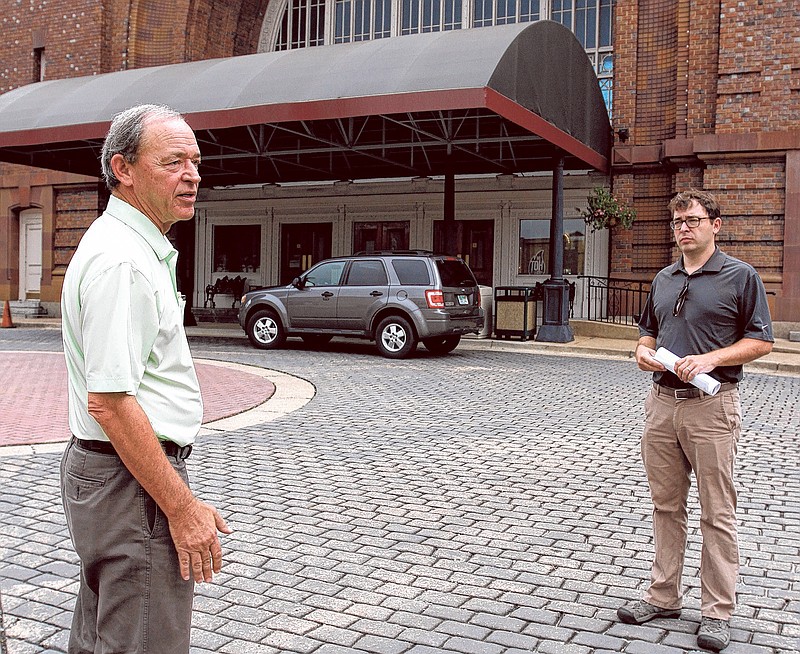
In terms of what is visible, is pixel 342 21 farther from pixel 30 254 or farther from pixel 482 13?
pixel 30 254

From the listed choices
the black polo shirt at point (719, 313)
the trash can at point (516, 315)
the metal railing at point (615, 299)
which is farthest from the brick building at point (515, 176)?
the black polo shirt at point (719, 313)

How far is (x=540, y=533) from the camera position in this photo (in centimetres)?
511

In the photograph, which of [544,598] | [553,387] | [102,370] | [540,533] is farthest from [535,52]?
[102,370]

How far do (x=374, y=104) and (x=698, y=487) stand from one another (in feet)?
38.8

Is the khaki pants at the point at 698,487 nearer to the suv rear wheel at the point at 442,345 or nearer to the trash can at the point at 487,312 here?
the suv rear wheel at the point at 442,345

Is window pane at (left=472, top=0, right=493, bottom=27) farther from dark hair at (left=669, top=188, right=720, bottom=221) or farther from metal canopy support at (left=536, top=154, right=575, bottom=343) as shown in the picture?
dark hair at (left=669, top=188, right=720, bottom=221)

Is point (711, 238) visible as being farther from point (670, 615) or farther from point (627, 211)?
point (627, 211)

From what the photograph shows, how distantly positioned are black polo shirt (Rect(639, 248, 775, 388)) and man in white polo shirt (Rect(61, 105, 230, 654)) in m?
2.47

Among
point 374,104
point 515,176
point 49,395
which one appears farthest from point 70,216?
point 49,395

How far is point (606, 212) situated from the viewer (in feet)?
64.6

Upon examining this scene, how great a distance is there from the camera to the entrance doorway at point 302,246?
26.2 metres

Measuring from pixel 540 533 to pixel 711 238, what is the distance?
2182 millimetres

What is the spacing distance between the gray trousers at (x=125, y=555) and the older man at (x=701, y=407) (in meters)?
2.41

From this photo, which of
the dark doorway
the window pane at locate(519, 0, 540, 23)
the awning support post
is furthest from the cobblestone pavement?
the window pane at locate(519, 0, 540, 23)
